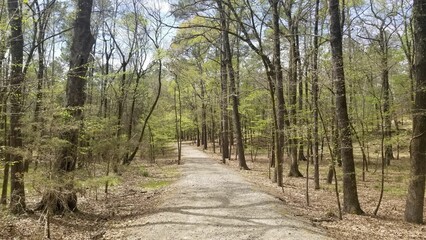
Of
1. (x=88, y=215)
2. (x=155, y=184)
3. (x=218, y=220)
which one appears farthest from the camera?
(x=155, y=184)

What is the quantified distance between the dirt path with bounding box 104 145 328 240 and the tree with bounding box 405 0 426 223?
3.17 metres

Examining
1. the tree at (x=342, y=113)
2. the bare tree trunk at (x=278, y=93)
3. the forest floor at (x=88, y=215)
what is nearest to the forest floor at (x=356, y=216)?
the tree at (x=342, y=113)

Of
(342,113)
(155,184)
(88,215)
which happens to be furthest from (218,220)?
(155,184)

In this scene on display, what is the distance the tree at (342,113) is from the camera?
879 cm

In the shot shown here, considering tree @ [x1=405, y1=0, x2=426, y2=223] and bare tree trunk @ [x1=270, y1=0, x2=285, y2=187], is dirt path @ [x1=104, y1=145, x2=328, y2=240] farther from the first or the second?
tree @ [x1=405, y1=0, x2=426, y2=223]

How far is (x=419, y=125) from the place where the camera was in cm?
806

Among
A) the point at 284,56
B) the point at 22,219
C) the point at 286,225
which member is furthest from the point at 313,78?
the point at 284,56

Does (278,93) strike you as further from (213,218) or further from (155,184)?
(213,218)

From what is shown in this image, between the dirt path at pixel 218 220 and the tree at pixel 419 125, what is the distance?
125 inches

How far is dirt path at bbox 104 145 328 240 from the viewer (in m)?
6.54

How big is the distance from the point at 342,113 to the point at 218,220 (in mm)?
4556

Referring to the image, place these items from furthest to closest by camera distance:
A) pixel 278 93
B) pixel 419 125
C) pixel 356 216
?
pixel 278 93 < pixel 356 216 < pixel 419 125

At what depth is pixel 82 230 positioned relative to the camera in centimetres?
756

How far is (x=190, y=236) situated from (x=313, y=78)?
5.77 m
